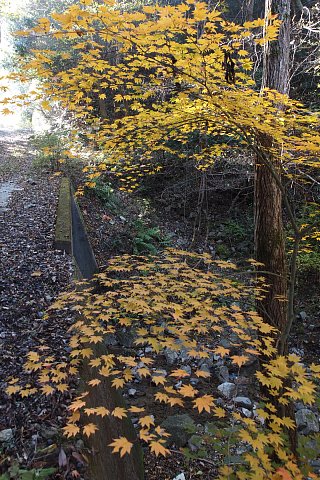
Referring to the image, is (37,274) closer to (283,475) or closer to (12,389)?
(12,389)

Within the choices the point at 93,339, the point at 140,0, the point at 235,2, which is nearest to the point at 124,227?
the point at 93,339

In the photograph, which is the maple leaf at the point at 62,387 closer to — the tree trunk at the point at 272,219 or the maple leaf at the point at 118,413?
the maple leaf at the point at 118,413

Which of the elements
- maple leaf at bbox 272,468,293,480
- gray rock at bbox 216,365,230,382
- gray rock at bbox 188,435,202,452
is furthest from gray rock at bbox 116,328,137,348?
maple leaf at bbox 272,468,293,480

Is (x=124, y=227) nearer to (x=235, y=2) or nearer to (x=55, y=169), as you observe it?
(x=55, y=169)

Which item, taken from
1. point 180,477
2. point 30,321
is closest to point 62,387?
point 30,321

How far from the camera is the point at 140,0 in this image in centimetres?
1048

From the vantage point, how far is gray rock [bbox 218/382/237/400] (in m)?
4.52

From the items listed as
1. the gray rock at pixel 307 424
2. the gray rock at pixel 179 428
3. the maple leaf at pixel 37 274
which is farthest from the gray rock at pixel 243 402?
the maple leaf at pixel 37 274

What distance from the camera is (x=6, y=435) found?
94.2 inches

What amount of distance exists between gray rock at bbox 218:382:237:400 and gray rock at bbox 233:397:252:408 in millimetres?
103

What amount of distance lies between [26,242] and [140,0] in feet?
30.4

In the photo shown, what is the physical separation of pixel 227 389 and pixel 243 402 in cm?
28

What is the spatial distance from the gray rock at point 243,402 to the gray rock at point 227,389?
103 millimetres

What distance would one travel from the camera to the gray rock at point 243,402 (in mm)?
4371
